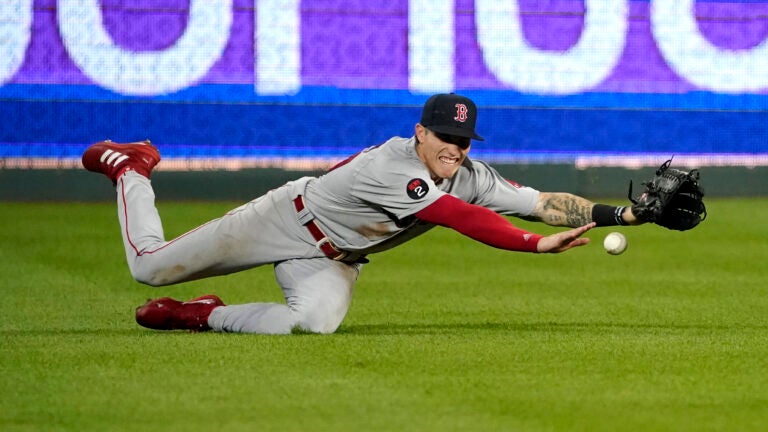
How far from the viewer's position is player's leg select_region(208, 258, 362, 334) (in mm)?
6852

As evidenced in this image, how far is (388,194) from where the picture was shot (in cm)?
656

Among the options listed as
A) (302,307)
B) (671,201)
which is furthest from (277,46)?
(671,201)

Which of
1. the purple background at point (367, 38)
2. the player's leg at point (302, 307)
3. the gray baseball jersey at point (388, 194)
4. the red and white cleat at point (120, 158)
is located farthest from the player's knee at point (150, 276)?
the purple background at point (367, 38)

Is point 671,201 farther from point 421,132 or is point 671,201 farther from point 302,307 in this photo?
point 302,307

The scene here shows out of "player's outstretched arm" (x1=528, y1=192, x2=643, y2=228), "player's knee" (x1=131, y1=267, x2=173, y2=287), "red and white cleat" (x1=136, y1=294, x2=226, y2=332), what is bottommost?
"red and white cleat" (x1=136, y1=294, x2=226, y2=332)

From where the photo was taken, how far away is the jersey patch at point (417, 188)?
6434 mm

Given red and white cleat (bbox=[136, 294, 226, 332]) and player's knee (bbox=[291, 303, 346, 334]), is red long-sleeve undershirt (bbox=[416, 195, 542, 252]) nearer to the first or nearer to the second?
player's knee (bbox=[291, 303, 346, 334])

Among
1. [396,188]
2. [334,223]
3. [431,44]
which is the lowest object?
[334,223]

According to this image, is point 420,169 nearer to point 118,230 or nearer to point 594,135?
point 118,230

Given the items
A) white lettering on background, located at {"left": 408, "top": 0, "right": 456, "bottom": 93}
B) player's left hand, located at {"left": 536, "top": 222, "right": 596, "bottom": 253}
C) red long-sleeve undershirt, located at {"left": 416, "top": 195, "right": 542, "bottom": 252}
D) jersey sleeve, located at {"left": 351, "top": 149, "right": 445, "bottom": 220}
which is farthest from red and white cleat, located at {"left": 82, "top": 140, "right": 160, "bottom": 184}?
white lettering on background, located at {"left": 408, "top": 0, "right": 456, "bottom": 93}

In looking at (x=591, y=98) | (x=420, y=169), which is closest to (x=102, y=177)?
(x=591, y=98)

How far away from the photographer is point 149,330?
23.5ft

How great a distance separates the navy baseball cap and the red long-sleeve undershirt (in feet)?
1.12

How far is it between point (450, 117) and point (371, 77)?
897 centimetres
